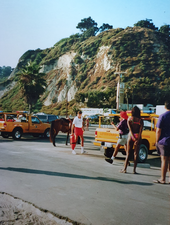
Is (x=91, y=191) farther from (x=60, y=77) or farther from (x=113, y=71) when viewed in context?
(x=60, y=77)

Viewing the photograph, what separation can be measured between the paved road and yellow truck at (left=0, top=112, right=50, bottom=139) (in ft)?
26.5

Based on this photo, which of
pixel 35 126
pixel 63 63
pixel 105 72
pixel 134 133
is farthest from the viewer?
pixel 63 63

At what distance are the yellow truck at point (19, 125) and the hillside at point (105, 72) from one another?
169ft

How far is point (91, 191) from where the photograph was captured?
5242mm

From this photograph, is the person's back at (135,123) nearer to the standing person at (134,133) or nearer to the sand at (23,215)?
the standing person at (134,133)

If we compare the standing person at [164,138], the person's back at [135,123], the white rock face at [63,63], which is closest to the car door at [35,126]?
the person's back at [135,123]

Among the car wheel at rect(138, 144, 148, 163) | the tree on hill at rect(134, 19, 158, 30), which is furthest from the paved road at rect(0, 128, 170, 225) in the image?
the tree on hill at rect(134, 19, 158, 30)

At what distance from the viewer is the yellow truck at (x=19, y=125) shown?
15.8 m

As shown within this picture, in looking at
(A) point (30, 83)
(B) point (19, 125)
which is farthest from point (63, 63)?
(B) point (19, 125)

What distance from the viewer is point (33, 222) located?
3.78m

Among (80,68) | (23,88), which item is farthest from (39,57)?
(23,88)

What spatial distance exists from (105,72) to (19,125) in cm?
6946

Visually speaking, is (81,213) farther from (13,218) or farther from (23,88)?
(23,88)

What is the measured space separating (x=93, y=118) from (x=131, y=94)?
22.4 metres
